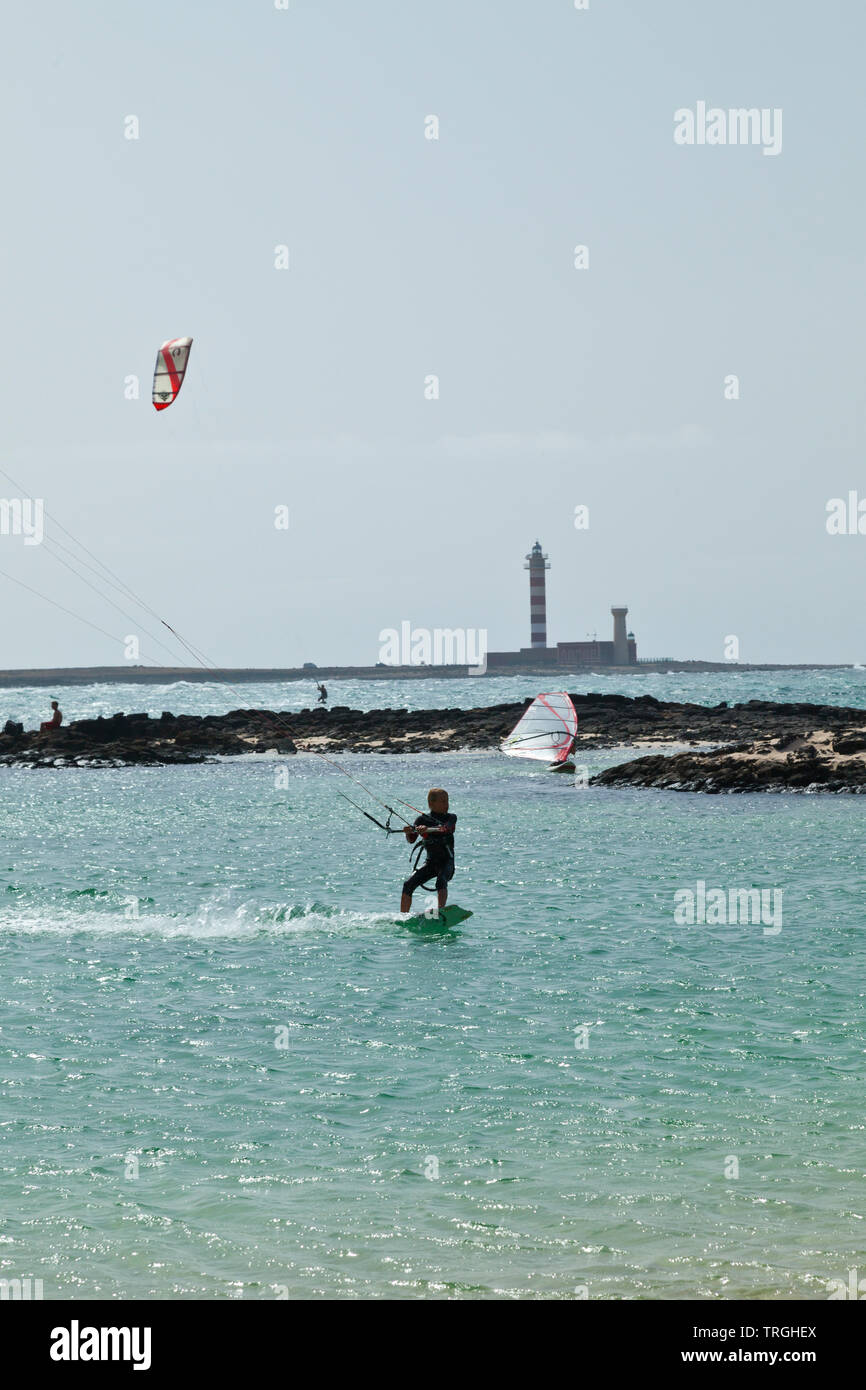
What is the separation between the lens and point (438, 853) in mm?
17891

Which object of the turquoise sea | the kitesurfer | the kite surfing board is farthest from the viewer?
the kite surfing board

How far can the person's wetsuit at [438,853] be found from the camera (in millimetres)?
17469

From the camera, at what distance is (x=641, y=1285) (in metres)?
7.37

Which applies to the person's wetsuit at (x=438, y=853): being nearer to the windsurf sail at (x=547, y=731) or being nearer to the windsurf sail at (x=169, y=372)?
the windsurf sail at (x=169, y=372)

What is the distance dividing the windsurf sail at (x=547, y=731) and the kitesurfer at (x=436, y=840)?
35393mm

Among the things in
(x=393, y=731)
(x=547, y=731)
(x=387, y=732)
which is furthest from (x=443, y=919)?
(x=393, y=731)

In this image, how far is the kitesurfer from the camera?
56.0 feet

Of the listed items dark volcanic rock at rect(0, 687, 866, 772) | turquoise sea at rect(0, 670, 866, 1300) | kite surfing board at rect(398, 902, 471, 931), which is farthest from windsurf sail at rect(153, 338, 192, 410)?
dark volcanic rock at rect(0, 687, 866, 772)

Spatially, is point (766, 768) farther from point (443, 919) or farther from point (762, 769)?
point (443, 919)

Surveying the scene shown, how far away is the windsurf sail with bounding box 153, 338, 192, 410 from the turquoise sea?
1192 cm

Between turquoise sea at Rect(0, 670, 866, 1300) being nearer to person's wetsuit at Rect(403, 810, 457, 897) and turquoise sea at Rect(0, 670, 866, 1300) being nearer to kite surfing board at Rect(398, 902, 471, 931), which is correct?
kite surfing board at Rect(398, 902, 471, 931)
